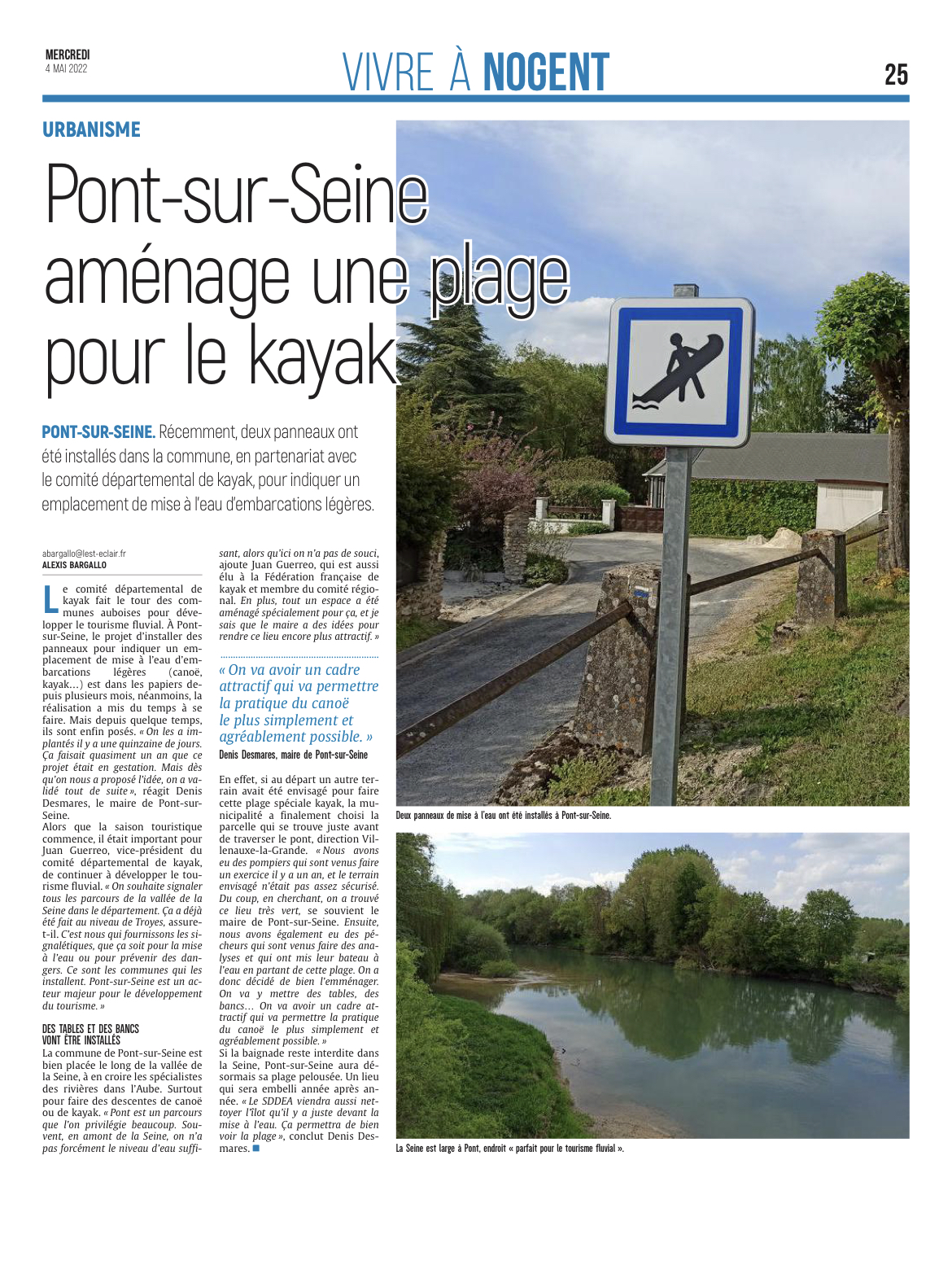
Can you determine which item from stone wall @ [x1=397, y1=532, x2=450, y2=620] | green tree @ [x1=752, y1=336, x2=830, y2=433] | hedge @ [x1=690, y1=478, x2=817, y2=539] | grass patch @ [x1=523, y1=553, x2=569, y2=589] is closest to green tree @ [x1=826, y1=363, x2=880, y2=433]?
green tree @ [x1=752, y1=336, x2=830, y2=433]

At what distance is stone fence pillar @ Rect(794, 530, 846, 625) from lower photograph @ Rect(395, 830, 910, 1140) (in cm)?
488

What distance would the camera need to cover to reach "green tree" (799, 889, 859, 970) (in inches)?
174

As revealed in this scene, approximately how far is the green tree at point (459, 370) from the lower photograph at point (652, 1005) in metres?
12.9

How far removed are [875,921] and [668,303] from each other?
10.0ft

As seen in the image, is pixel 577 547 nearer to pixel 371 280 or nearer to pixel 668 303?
pixel 371 280

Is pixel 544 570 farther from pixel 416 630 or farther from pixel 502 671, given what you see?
pixel 502 671

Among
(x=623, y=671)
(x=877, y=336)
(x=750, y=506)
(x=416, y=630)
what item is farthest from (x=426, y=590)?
(x=750, y=506)

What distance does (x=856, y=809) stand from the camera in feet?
14.8

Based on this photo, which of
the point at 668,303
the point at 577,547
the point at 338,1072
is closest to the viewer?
the point at 668,303

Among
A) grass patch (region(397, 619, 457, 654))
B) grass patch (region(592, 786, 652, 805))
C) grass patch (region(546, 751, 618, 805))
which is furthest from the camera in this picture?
grass patch (region(397, 619, 457, 654))

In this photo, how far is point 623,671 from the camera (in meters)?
5.46

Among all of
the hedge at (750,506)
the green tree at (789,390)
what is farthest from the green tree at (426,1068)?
the green tree at (789,390)

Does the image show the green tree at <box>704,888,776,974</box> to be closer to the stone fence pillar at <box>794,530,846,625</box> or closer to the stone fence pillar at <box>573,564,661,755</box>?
the stone fence pillar at <box>573,564,661,755</box>
